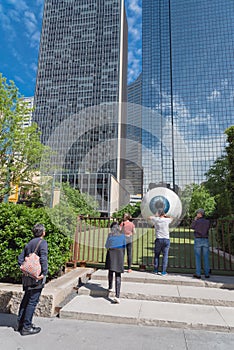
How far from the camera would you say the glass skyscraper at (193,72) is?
86812 millimetres

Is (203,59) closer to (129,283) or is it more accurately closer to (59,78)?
(59,78)

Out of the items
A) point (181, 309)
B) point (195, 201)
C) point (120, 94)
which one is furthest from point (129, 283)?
point (120, 94)

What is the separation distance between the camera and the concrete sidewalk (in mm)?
3329

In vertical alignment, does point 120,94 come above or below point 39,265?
above

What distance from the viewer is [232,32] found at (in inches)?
3585

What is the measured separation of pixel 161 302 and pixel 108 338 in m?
1.78

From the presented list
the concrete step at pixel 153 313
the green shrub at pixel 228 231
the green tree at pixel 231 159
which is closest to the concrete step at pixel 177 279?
the concrete step at pixel 153 313

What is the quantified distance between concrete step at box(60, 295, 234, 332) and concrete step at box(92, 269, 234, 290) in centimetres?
100

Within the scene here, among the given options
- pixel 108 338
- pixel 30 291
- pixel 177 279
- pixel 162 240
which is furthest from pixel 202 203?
pixel 30 291

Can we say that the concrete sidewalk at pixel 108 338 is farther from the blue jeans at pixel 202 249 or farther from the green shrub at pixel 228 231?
the green shrub at pixel 228 231

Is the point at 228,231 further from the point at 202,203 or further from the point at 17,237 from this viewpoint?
the point at 202,203

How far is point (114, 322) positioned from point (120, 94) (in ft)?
306

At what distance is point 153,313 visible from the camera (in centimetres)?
431

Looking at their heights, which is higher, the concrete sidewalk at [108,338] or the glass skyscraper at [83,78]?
the glass skyscraper at [83,78]
